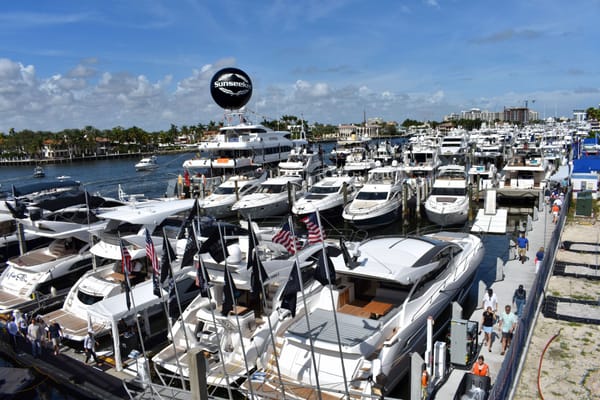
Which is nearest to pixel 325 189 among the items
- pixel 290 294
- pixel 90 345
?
pixel 90 345

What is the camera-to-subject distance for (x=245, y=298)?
40.8ft

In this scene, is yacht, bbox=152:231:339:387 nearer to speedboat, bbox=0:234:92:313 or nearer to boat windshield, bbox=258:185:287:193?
speedboat, bbox=0:234:92:313

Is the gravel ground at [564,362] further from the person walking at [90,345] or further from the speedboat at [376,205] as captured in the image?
the speedboat at [376,205]

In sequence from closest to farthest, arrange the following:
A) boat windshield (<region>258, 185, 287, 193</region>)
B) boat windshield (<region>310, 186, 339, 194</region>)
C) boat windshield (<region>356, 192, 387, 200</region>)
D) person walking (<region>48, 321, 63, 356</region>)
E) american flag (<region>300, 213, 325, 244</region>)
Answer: american flag (<region>300, 213, 325, 244</region>) < person walking (<region>48, 321, 63, 356</region>) < boat windshield (<region>356, 192, 387, 200</region>) < boat windshield (<region>310, 186, 339, 194</region>) < boat windshield (<region>258, 185, 287, 193</region>)

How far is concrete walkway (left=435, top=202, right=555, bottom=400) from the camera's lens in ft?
32.0

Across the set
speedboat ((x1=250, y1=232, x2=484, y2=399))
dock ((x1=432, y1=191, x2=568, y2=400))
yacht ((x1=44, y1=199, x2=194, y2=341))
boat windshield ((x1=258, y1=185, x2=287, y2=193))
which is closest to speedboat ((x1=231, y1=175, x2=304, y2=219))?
boat windshield ((x1=258, y1=185, x2=287, y2=193))

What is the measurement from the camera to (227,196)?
33062mm

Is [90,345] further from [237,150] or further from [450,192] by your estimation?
[237,150]

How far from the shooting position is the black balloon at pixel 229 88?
43812mm

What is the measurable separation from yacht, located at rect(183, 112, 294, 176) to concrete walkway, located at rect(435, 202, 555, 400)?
24.6m

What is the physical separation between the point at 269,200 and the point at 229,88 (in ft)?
58.2

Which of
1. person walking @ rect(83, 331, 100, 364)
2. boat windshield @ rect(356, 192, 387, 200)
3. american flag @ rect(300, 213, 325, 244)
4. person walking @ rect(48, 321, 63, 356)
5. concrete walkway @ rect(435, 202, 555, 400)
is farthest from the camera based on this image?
boat windshield @ rect(356, 192, 387, 200)

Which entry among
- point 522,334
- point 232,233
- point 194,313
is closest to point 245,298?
point 194,313

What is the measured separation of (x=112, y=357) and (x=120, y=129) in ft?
495
